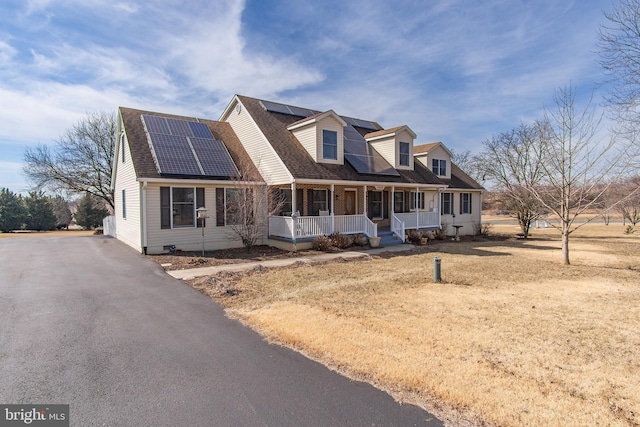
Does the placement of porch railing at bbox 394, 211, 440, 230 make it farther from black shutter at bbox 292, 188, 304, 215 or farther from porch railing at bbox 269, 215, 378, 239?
black shutter at bbox 292, 188, 304, 215

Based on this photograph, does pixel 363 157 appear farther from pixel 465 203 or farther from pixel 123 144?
pixel 123 144

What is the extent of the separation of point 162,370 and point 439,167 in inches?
866

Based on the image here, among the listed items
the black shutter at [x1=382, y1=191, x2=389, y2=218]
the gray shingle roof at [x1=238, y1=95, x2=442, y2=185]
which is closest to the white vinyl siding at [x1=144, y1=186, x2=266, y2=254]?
the gray shingle roof at [x1=238, y1=95, x2=442, y2=185]

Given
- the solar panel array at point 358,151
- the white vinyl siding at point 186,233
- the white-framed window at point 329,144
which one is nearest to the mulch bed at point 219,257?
the white vinyl siding at point 186,233

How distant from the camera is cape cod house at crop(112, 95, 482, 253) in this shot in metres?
13.2

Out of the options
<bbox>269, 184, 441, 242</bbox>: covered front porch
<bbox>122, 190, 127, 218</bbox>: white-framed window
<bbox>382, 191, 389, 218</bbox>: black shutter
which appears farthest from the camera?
<bbox>382, 191, 389, 218</bbox>: black shutter

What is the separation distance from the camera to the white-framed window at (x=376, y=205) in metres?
19.0

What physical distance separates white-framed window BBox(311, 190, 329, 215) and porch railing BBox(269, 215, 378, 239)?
5.96 feet

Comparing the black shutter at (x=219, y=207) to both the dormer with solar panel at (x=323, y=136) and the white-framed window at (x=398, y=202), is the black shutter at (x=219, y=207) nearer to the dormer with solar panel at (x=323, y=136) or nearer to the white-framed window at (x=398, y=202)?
the dormer with solar panel at (x=323, y=136)

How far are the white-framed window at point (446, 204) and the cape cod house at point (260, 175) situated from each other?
2385 mm

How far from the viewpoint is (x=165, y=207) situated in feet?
42.8

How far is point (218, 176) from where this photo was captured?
1405 cm

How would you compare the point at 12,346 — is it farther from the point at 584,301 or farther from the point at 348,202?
the point at 348,202

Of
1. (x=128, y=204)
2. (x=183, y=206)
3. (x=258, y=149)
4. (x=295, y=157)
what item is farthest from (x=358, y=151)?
(x=128, y=204)
